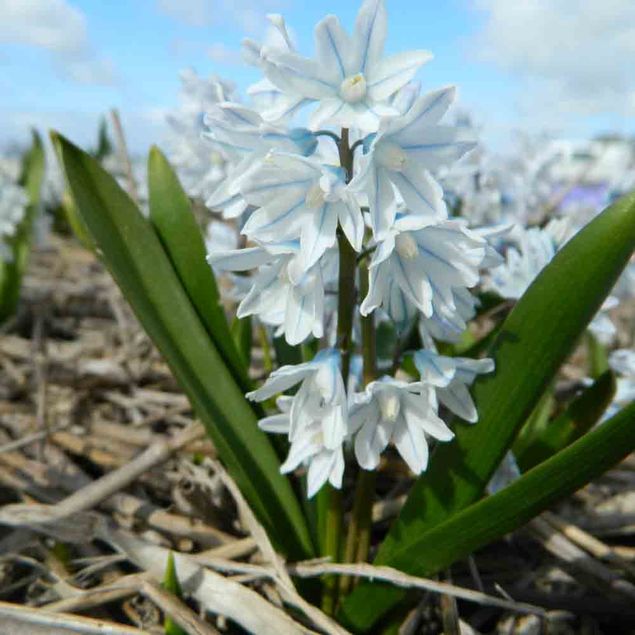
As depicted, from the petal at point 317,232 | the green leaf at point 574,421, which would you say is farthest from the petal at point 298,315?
the green leaf at point 574,421

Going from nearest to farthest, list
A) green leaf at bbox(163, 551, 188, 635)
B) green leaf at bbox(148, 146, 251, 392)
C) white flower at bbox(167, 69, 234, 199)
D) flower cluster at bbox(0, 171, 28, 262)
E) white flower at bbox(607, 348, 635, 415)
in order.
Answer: green leaf at bbox(163, 551, 188, 635) < green leaf at bbox(148, 146, 251, 392) < white flower at bbox(607, 348, 635, 415) < white flower at bbox(167, 69, 234, 199) < flower cluster at bbox(0, 171, 28, 262)

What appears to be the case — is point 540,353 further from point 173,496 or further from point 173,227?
point 173,496

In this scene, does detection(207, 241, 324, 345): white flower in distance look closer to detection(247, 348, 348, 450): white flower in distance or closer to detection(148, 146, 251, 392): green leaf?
detection(247, 348, 348, 450): white flower in distance

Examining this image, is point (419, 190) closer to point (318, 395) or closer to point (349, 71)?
point (349, 71)

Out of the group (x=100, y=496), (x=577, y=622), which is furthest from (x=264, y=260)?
(x=577, y=622)

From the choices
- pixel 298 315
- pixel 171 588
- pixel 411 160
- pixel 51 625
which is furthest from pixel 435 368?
pixel 51 625

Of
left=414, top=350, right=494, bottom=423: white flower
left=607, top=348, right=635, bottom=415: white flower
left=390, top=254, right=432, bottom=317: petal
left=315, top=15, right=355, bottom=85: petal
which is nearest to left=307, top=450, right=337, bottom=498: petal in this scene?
left=414, top=350, right=494, bottom=423: white flower

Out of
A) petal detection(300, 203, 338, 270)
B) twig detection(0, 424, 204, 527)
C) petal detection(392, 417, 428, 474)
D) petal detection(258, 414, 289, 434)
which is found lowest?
twig detection(0, 424, 204, 527)
